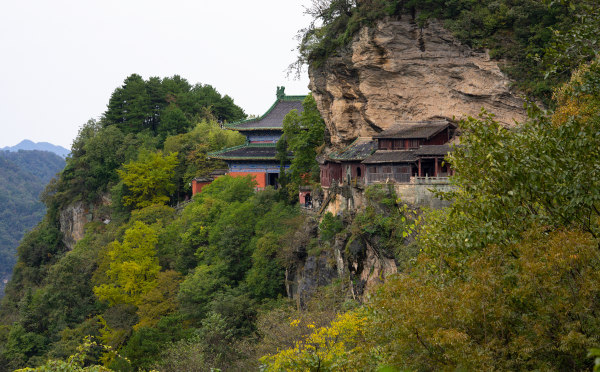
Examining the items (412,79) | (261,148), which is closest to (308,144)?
(261,148)

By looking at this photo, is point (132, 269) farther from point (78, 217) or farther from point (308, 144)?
point (78, 217)

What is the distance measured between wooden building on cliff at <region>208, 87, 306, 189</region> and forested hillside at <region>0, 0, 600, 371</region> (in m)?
2.70

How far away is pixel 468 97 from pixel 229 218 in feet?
50.4

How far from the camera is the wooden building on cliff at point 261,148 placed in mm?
45844

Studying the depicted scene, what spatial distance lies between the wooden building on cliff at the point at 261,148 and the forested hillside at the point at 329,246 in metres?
2.70

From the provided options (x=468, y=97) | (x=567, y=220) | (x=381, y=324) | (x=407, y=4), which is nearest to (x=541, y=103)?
(x=468, y=97)

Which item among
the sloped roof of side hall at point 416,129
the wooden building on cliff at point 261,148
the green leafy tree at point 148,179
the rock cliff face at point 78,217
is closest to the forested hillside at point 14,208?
the rock cliff face at point 78,217

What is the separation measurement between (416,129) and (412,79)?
2602 mm

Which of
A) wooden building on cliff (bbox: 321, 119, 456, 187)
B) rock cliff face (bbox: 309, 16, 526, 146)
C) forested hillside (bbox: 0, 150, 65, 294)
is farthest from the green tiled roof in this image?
forested hillside (bbox: 0, 150, 65, 294)

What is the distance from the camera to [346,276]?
84.0 ft

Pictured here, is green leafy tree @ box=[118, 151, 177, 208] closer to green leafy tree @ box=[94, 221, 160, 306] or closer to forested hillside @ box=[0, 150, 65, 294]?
green leafy tree @ box=[94, 221, 160, 306]

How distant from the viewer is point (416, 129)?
27859 mm

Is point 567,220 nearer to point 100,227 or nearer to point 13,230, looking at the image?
point 100,227

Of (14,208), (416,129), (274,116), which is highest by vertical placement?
(274,116)
